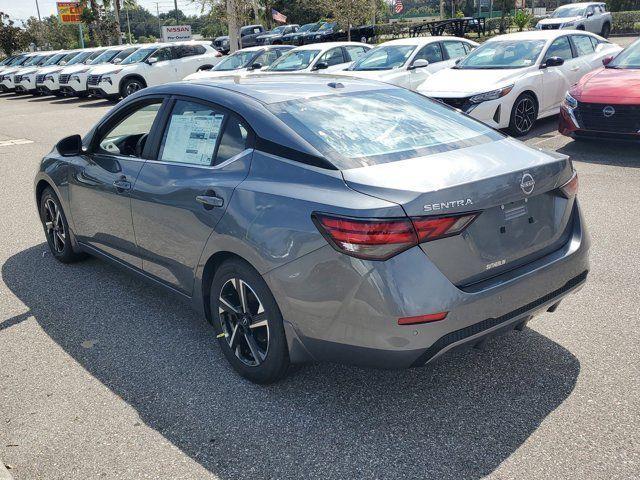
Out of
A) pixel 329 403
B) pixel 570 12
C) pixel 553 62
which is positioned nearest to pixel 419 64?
pixel 553 62

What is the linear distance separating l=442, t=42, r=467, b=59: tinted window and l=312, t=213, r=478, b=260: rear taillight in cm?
1182

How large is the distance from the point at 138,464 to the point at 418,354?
136 centimetres

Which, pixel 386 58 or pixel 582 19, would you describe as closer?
pixel 386 58

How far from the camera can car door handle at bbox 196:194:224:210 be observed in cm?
352

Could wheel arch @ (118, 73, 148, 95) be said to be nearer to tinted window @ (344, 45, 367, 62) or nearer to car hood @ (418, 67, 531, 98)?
tinted window @ (344, 45, 367, 62)

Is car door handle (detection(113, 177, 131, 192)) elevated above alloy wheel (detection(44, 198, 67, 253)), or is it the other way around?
car door handle (detection(113, 177, 131, 192))

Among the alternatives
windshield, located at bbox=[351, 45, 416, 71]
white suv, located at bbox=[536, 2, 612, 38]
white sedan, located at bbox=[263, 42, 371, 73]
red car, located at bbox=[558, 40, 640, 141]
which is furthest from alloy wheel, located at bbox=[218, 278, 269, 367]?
white suv, located at bbox=[536, 2, 612, 38]

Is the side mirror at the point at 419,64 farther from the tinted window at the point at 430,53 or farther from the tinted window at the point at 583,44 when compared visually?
the tinted window at the point at 583,44

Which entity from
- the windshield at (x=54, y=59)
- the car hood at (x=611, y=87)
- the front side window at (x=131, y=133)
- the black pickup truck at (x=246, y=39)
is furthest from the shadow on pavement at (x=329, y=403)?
the black pickup truck at (x=246, y=39)

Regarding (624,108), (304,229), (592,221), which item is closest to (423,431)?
(304,229)

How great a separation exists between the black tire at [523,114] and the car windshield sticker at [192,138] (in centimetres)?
730

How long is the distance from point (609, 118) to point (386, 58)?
5858 millimetres

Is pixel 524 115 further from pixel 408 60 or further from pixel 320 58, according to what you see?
pixel 320 58

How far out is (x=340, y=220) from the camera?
2.92 m
